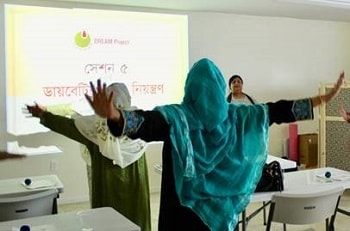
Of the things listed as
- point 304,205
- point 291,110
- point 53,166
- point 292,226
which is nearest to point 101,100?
point 291,110

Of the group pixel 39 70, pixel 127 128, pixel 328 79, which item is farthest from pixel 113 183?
pixel 328 79

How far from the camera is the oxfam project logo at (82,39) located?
5.12m

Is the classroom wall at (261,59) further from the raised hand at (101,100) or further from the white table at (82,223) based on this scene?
the raised hand at (101,100)

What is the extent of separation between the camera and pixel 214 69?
1.82 metres

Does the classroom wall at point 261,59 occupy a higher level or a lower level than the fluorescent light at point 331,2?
lower

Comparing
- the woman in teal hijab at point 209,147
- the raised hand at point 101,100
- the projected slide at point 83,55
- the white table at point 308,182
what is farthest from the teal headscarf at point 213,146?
the projected slide at point 83,55

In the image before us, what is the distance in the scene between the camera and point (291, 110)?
1902 mm

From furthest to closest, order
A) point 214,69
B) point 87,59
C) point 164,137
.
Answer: point 87,59 < point 214,69 < point 164,137

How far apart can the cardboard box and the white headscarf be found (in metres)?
4.09

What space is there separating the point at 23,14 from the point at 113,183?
2.81m

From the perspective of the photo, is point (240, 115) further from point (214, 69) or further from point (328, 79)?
point (328, 79)

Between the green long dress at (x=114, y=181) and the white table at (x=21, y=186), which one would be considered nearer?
the green long dress at (x=114, y=181)

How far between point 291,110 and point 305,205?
100cm

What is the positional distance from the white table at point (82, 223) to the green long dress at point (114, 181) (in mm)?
556
